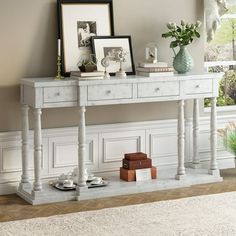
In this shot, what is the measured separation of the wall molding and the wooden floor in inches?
14.3

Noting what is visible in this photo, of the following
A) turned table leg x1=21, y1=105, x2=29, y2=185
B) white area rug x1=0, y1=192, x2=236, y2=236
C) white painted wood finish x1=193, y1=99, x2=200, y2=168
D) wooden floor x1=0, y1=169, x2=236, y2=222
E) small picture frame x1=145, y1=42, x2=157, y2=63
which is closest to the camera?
white area rug x1=0, y1=192, x2=236, y2=236

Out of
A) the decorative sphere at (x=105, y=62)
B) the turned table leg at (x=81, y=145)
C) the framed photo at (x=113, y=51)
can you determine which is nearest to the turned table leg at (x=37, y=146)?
the turned table leg at (x=81, y=145)

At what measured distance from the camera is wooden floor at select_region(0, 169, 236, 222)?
5.46 metres

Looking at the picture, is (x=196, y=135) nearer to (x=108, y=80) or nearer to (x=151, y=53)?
(x=151, y=53)

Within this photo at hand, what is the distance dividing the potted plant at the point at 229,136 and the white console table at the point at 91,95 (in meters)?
0.42

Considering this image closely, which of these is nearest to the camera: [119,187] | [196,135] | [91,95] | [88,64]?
[91,95]

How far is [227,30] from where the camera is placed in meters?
7.23

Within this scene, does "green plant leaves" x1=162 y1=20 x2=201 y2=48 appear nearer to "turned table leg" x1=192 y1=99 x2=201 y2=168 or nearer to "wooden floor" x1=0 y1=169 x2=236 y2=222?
"turned table leg" x1=192 y1=99 x2=201 y2=168

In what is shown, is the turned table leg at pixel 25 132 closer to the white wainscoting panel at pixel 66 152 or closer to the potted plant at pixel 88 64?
the white wainscoting panel at pixel 66 152

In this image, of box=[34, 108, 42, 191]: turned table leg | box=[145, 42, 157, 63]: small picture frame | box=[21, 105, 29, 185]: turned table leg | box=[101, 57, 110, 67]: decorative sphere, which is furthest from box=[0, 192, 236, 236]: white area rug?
box=[145, 42, 157, 63]: small picture frame

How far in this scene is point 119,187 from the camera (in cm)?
606

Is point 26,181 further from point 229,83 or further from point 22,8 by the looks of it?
point 229,83

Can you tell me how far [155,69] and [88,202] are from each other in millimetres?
1372

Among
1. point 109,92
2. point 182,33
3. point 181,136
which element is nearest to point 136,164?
point 181,136
